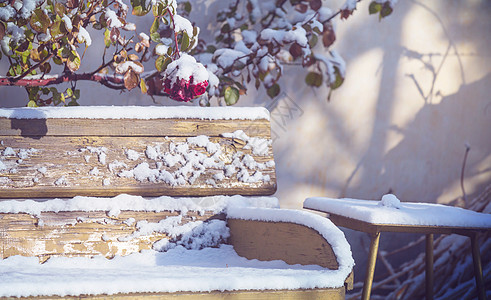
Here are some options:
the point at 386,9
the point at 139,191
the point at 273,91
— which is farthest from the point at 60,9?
the point at 386,9

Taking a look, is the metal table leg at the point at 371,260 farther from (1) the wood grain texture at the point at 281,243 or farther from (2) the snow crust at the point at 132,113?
(2) the snow crust at the point at 132,113

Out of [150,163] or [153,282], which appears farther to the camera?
[150,163]

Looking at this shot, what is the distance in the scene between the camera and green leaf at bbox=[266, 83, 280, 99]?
6.47 feet

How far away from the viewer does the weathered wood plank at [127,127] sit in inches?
44.4

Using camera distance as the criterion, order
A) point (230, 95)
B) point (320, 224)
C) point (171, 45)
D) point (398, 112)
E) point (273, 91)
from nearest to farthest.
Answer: point (320, 224) < point (171, 45) < point (230, 95) < point (273, 91) < point (398, 112)

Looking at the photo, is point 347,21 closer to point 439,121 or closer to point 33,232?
point 439,121

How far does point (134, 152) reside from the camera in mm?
1168

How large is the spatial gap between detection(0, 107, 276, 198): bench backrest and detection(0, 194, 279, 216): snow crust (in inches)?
0.8

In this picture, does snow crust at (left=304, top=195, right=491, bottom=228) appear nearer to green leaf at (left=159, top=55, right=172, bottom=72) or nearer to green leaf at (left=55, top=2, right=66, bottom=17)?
green leaf at (left=159, top=55, right=172, bottom=72)

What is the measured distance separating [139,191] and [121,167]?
8 centimetres

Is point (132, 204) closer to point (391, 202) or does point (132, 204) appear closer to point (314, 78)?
point (391, 202)

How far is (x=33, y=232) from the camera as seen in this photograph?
1.07 meters

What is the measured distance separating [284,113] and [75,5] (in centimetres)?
117

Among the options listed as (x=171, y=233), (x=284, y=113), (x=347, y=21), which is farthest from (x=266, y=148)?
(x=347, y=21)
